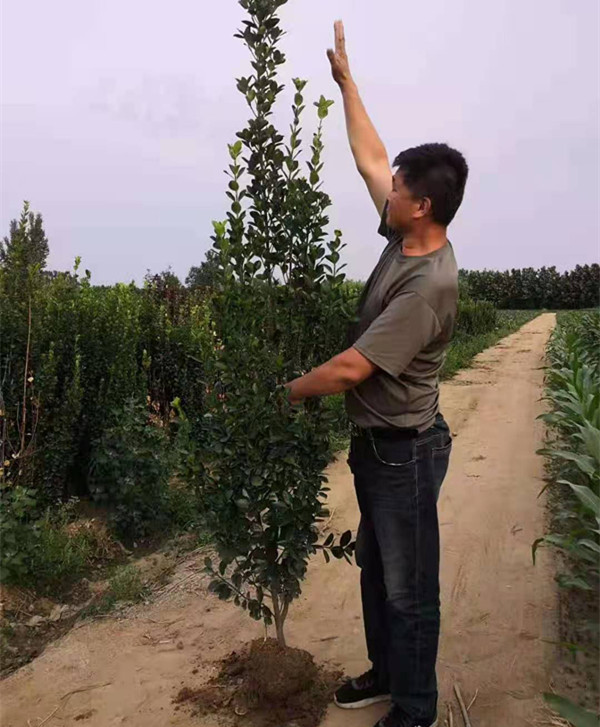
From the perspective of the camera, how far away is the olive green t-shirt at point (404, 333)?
2.02 m

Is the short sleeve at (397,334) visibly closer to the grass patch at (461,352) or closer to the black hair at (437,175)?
the black hair at (437,175)

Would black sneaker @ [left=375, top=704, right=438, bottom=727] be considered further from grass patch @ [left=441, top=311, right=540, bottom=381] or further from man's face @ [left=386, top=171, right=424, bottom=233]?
grass patch @ [left=441, top=311, right=540, bottom=381]

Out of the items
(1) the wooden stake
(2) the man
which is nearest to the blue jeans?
(2) the man

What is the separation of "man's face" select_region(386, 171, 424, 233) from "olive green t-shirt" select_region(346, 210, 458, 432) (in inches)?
3.9

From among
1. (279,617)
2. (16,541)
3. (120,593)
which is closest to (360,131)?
(279,617)

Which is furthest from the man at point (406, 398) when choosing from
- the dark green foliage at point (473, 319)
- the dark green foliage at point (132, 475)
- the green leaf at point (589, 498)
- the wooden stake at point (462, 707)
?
the dark green foliage at point (473, 319)

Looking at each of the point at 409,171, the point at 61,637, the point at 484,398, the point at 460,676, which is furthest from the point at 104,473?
the point at 484,398

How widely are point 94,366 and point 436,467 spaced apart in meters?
3.25

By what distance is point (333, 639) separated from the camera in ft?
10.2

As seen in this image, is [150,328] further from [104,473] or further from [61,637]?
[61,637]

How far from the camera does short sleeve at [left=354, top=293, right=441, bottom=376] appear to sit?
6.61 ft

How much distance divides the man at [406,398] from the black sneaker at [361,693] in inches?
8.1

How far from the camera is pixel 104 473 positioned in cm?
460

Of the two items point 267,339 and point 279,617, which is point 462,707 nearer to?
point 279,617
